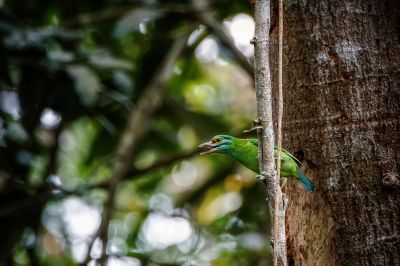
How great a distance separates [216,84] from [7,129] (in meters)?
4.23

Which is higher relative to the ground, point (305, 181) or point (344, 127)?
point (344, 127)

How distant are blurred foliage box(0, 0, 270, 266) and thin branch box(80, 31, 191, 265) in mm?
147

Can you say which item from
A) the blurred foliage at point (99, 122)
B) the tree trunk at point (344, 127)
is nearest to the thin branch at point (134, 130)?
the blurred foliage at point (99, 122)

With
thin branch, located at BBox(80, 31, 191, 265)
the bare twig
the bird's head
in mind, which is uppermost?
thin branch, located at BBox(80, 31, 191, 265)

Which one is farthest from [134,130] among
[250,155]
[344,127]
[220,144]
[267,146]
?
[267,146]

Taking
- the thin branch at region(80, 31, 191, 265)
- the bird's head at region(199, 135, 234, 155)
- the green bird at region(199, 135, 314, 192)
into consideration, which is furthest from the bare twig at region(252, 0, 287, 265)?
the thin branch at region(80, 31, 191, 265)

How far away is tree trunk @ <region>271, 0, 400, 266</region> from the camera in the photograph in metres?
2.86

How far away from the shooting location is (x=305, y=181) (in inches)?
114

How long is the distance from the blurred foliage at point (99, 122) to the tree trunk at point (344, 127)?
76.0 inches

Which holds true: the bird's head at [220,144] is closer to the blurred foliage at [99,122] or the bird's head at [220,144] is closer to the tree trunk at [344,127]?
the tree trunk at [344,127]

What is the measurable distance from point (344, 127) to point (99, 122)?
3.36m

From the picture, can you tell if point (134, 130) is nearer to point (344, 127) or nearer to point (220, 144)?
point (220, 144)

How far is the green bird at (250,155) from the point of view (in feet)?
9.30

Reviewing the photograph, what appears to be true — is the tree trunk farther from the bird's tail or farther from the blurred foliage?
the blurred foliage
